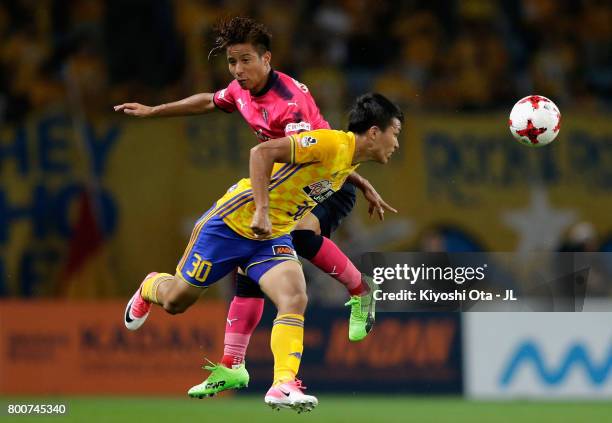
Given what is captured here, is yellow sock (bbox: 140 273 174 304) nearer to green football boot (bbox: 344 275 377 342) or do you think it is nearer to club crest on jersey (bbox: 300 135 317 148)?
green football boot (bbox: 344 275 377 342)

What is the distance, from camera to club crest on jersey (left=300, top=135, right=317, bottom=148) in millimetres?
6719

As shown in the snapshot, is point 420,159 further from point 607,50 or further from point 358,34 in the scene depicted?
point 607,50

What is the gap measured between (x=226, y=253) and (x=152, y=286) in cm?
70

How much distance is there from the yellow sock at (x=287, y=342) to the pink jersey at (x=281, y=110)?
1.08 meters

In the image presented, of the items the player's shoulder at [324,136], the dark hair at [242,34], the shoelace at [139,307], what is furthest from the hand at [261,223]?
the shoelace at [139,307]

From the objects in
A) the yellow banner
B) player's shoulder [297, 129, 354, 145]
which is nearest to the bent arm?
player's shoulder [297, 129, 354, 145]

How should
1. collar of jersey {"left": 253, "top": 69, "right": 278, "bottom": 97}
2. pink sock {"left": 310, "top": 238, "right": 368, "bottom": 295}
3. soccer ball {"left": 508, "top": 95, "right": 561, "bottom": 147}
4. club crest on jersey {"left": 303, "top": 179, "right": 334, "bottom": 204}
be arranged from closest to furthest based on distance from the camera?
club crest on jersey {"left": 303, "top": 179, "right": 334, "bottom": 204} < collar of jersey {"left": 253, "top": 69, "right": 278, "bottom": 97} < pink sock {"left": 310, "top": 238, "right": 368, "bottom": 295} < soccer ball {"left": 508, "top": 95, "right": 561, "bottom": 147}

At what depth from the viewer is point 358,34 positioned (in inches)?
560

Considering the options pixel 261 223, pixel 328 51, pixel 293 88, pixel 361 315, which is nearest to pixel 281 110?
pixel 293 88

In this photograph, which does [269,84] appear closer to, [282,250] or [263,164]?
[263,164]

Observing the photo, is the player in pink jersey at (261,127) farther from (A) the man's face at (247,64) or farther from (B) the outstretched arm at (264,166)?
(B) the outstretched arm at (264,166)

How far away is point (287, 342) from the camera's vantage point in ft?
22.8

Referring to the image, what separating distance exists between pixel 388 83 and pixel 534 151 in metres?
2.04

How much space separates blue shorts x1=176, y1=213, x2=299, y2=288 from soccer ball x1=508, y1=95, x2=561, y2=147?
1.91 meters
